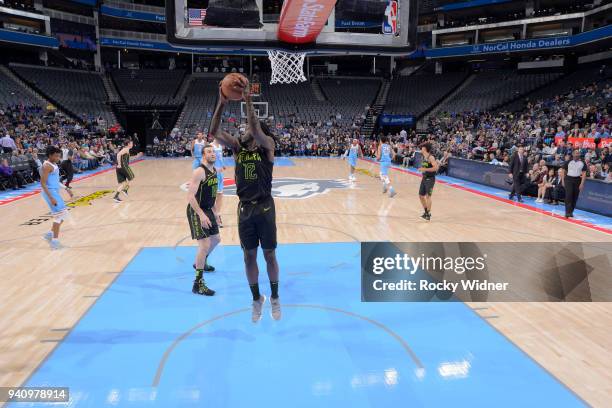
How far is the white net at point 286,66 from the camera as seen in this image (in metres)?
10.9

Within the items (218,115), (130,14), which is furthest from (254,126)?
(130,14)

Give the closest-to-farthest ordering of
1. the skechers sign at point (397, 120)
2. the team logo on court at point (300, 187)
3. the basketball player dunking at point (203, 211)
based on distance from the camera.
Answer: the basketball player dunking at point (203, 211)
the team logo on court at point (300, 187)
the skechers sign at point (397, 120)

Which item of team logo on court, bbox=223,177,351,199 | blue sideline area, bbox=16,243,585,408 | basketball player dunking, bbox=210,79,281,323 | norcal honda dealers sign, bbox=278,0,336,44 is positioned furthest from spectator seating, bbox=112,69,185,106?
basketball player dunking, bbox=210,79,281,323

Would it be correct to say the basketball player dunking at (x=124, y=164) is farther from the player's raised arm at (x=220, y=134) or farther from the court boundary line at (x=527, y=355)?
the court boundary line at (x=527, y=355)

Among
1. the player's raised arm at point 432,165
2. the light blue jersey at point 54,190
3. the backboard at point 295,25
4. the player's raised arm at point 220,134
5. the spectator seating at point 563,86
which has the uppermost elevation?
the spectator seating at point 563,86

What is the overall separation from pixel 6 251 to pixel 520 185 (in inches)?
515

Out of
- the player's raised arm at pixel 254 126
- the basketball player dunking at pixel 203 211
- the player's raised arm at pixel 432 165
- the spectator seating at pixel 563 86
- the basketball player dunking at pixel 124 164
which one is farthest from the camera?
the spectator seating at pixel 563 86

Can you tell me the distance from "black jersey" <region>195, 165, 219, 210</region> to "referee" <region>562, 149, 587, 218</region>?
8408 mm

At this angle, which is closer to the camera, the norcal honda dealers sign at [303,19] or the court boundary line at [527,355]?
the court boundary line at [527,355]

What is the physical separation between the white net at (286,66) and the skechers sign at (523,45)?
2442cm

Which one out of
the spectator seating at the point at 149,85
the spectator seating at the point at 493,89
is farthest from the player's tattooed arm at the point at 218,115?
the spectator seating at the point at 149,85

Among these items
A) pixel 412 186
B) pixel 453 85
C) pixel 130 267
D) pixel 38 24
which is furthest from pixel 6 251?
pixel 453 85

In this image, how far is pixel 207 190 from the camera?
555 cm

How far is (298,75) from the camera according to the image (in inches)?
448
